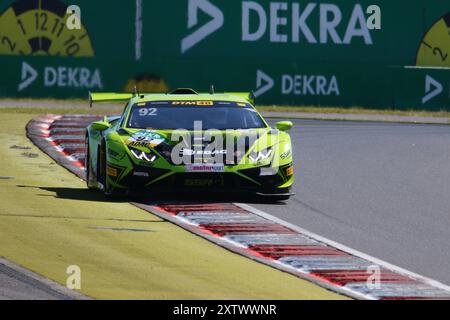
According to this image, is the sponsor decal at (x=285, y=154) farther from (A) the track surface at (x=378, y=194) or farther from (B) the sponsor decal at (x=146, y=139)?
(B) the sponsor decal at (x=146, y=139)

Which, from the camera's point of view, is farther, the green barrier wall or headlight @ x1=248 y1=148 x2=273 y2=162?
the green barrier wall

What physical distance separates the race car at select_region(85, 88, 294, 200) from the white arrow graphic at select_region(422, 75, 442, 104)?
1801 cm

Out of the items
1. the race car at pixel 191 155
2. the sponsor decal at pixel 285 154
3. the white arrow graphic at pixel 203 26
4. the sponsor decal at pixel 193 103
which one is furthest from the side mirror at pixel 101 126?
the white arrow graphic at pixel 203 26

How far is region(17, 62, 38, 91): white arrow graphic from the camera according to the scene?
33125mm

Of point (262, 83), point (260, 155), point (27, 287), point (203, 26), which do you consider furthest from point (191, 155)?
point (203, 26)

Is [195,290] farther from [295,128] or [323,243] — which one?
[295,128]

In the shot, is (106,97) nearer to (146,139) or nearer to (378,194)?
(146,139)

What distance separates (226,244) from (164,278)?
2011 mm

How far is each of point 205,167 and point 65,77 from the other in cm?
1857

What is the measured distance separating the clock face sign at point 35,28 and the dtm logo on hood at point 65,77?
9.06ft

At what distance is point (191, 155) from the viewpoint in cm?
1549

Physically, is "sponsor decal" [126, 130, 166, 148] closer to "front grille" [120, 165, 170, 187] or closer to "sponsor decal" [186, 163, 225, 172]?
"front grille" [120, 165, 170, 187]

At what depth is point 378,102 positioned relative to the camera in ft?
111

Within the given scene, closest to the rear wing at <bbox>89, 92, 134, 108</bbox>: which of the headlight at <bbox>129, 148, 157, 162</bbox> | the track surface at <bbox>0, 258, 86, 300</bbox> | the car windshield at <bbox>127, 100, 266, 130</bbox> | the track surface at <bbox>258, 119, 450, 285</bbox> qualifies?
the car windshield at <bbox>127, 100, 266, 130</bbox>
